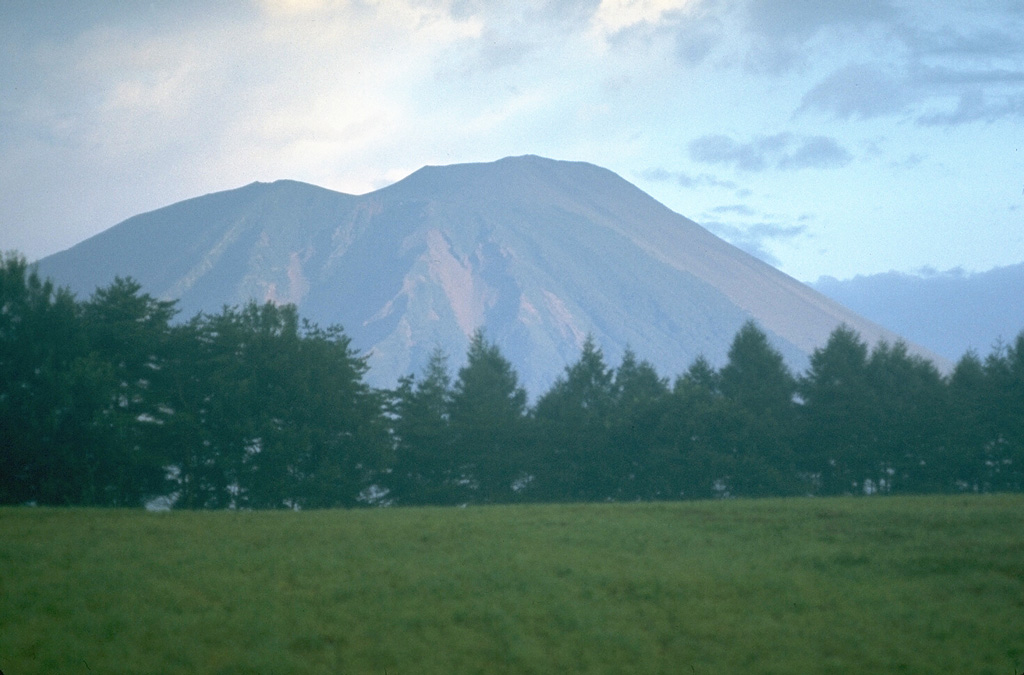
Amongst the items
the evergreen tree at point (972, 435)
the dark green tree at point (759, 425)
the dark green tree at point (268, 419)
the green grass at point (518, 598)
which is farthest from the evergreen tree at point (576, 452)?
the green grass at point (518, 598)

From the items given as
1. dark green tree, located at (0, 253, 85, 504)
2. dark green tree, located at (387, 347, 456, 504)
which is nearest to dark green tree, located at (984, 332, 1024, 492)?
dark green tree, located at (387, 347, 456, 504)

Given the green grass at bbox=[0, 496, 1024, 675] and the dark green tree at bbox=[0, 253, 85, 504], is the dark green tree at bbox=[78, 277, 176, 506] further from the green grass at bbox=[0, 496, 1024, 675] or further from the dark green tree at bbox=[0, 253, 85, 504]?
the green grass at bbox=[0, 496, 1024, 675]

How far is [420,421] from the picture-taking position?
44.2 m

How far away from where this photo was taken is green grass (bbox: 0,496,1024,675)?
39.8 ft

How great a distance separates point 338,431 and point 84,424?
12211mm

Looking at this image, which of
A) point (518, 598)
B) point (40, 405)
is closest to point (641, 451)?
point (40, 405)

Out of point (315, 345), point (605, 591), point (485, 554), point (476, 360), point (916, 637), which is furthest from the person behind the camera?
point (476, 360)

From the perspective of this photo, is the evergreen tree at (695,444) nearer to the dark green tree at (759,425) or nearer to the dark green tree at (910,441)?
the dark green tree at (759,425)

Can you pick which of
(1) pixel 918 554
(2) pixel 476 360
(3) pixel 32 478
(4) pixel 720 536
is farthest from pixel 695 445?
(3) pixel 32 478

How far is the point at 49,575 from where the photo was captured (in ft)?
50.9

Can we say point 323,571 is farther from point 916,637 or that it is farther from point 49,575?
point 916,637

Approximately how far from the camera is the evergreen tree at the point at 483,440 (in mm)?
44156

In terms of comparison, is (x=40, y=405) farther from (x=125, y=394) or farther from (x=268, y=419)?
(x=268, y=419)

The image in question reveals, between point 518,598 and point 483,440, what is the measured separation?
1179 inches
